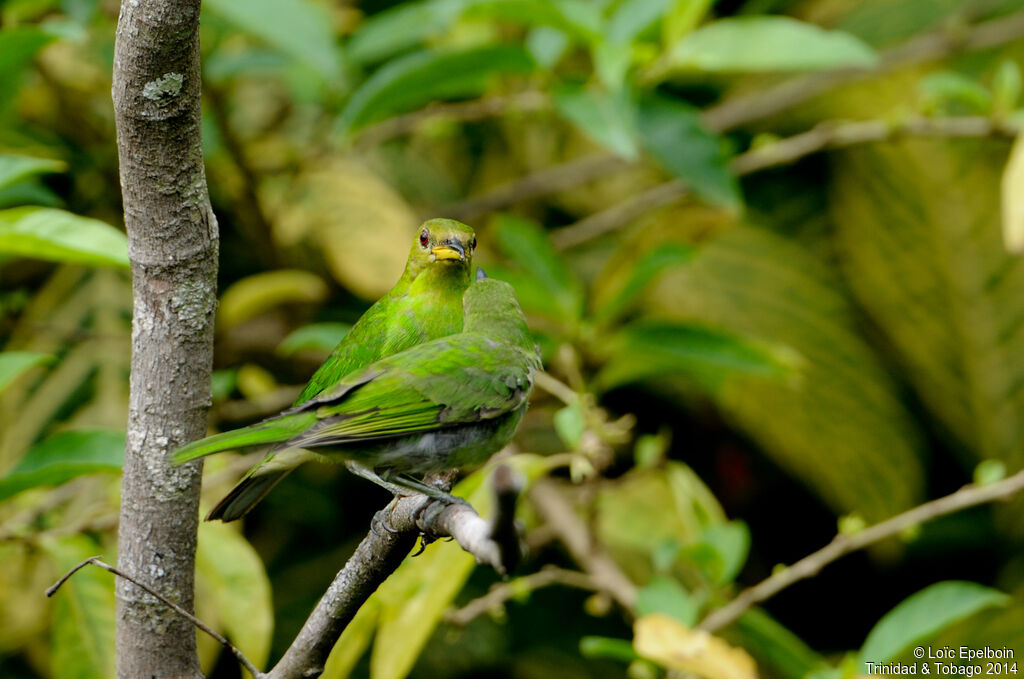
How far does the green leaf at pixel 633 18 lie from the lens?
8.89ft

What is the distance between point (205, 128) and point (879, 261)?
8.69 feet

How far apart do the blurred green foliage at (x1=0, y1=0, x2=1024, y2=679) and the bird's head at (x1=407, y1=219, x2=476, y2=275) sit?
66cm

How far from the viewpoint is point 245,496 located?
1322 mm

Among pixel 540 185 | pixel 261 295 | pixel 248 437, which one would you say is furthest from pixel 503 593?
pixel 540 185

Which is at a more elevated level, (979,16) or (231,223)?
(979,16)

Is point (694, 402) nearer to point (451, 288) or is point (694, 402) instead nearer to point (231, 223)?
point (231, 223)

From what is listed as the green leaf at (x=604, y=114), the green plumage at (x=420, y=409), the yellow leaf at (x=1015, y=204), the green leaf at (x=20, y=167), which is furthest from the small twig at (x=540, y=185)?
the green plumage at (x=420, y=409)

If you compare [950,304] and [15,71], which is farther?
[950,304]

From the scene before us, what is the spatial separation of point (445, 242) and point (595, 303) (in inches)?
65.0

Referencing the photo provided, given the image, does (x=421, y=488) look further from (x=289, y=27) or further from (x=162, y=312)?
(x=289, y=27)

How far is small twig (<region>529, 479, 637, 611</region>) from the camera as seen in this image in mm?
2574

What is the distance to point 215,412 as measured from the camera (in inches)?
121

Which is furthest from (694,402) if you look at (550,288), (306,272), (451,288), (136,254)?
(136,254)

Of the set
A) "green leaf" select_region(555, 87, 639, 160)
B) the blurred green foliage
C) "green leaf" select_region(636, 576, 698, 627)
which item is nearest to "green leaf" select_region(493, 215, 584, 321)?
the blurred green foliage
